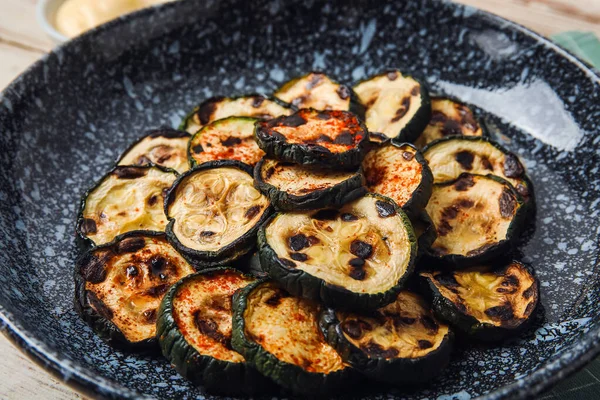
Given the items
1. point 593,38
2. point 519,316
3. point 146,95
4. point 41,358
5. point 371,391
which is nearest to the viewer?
point 41,358

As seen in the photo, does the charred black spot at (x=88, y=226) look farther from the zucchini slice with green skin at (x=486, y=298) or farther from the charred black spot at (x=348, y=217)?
the zucchini slice with green skin at (x=486, y=298)

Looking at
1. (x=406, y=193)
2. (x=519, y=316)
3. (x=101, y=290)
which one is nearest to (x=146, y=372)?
(x=101, y=290)

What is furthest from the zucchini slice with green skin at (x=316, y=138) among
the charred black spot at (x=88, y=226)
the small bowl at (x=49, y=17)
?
the small bowl at (x=49, y=17)

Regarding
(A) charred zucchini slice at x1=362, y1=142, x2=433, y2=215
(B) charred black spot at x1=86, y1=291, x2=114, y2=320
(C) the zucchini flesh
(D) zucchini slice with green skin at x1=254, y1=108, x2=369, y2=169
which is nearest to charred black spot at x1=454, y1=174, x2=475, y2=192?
(A) charred zucchini slice at x1=362, y1=142, x2=433, y2=215

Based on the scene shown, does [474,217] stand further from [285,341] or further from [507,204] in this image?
[285,341]

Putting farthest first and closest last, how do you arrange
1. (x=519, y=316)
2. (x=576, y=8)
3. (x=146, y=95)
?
1. (x=576, y=8)
2. (x=146, y=95)
3. (x=519, y=316)

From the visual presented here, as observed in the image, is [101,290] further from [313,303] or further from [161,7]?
[161,7]

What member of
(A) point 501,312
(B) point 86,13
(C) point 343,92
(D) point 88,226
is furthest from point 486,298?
(B) point 86,13
